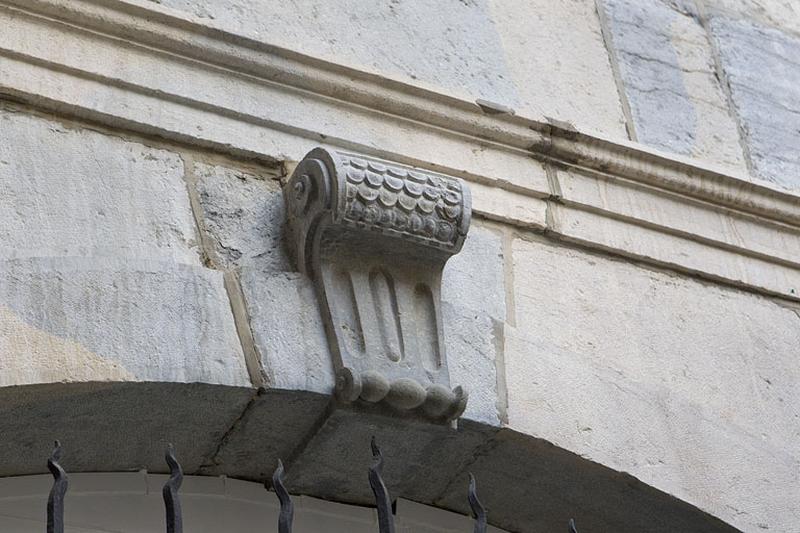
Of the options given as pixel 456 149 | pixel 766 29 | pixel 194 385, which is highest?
pixel 766 29

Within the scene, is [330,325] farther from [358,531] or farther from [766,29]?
[766,29]

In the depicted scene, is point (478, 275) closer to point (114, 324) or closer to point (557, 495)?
point (557, 495)

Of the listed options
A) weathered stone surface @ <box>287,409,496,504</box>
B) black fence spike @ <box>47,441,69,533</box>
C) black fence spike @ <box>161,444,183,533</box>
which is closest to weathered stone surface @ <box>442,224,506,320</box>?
weathered stone surface @ <box>287,409,496,504</box>

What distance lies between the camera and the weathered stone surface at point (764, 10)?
3.39 metres

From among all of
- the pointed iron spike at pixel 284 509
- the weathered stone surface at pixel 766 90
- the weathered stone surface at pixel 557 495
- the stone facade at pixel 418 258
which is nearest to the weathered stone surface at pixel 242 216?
the stone facade at pixel 418 258

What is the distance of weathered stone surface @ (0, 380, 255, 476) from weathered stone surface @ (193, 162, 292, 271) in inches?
9.3

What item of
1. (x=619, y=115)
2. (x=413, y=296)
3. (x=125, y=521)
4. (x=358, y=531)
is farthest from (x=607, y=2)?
(x=125, y=521)

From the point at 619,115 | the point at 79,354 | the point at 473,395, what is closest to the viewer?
the point at 79,354

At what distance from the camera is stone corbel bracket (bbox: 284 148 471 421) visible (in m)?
2.32

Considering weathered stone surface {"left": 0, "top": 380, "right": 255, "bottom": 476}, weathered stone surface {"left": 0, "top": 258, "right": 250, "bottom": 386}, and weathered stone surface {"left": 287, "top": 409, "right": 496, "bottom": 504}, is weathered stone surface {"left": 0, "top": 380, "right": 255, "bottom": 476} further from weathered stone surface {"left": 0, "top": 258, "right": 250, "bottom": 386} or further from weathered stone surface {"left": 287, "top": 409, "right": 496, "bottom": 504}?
weathered stone surface {"left": 287, "top": 409, "right": 496, "bottom": 504}

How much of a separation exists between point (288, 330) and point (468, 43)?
868mm

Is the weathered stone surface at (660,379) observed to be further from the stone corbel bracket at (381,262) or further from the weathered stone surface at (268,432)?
the weathered stone surface at (268,432)

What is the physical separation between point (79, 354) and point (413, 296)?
0.57m

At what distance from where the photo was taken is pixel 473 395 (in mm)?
2426
